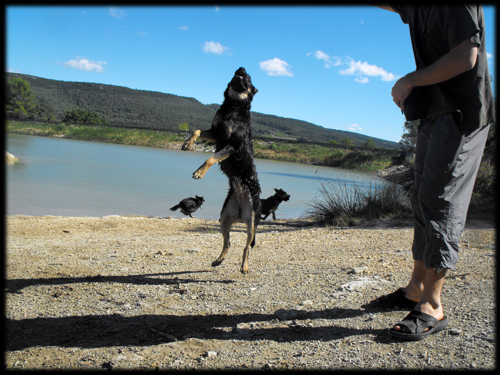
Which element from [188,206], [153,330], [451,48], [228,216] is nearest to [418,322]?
[451,48]

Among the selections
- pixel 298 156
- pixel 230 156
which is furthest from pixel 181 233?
pixel 298 156

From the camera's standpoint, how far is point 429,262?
2.08m

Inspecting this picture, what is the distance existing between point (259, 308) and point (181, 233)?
13.0 feet

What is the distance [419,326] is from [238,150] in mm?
2407

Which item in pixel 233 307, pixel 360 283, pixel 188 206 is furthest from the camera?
pixel 188 206

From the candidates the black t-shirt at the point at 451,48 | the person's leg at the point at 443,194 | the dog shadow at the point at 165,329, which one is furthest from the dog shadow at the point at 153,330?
the black t-shirt at the point at 451,48

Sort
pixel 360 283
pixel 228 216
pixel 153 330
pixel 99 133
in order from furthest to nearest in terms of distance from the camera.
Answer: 1. pixel 99 133
2. pixel 228 216
3. pixel 360 283
4. pixel 153 330

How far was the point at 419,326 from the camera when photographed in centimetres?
202

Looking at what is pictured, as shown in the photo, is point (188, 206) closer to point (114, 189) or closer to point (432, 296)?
point (114, 189)

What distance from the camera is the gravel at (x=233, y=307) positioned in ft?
6.46

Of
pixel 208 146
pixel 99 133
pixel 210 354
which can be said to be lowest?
pixel 210 354

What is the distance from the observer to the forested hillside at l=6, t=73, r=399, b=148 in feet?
289

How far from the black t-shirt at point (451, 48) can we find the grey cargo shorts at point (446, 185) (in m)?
0.08

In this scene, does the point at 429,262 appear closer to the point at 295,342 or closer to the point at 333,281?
the point at 295,342
